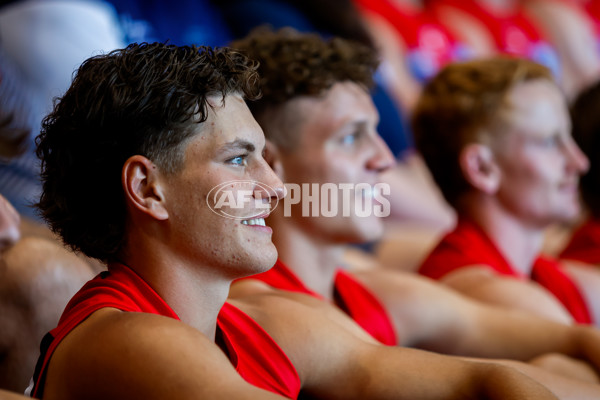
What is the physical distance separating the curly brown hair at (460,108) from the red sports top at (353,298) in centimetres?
63

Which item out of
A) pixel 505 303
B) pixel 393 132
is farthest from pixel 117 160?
pixel 393 132

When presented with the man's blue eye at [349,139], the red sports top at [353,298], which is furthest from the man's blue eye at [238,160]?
the man's blue eye at [349,139]

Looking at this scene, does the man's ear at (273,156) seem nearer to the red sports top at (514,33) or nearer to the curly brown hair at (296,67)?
the curly brown hair at (296,67)

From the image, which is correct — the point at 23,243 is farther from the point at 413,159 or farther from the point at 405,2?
the point at 405,2

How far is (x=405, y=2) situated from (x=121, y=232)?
3.61 metres

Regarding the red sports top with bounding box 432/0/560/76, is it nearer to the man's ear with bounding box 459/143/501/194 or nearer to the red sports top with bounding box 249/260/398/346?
the man's ear with bounding box 459/143/501/194

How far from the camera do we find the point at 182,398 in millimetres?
839

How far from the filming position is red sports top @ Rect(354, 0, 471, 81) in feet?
12.6

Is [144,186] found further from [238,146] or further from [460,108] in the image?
[460,108]

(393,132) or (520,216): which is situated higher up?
(520,216)

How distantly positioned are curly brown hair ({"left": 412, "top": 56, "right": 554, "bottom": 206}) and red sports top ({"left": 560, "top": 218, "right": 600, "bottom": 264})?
0.51 metres

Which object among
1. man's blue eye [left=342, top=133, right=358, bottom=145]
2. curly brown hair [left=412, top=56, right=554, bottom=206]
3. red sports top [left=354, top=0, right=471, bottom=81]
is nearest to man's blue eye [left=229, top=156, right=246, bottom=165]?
man's blue eye [left=342, top=133, right=358, bottom=145]

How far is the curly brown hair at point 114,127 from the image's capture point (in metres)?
1.00

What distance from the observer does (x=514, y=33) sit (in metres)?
4.38
